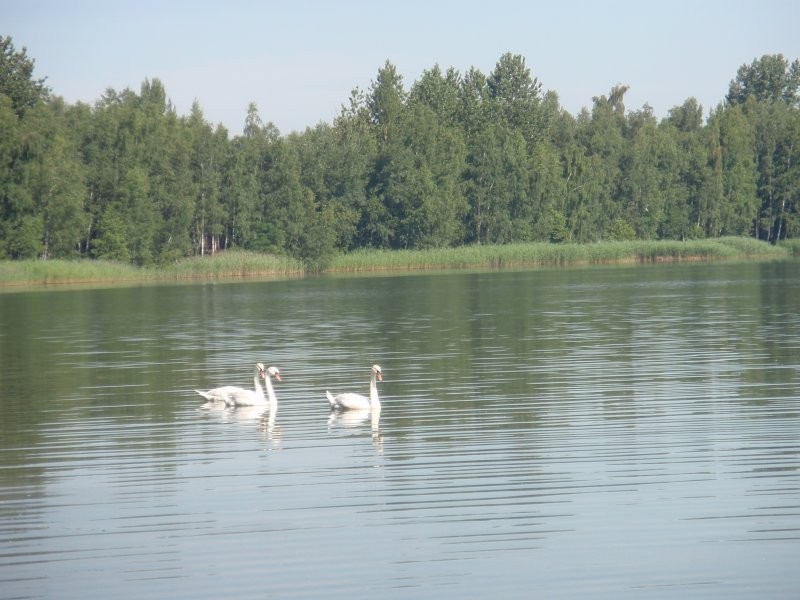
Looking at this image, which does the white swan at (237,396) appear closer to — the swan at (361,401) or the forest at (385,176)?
the swan at (361,401)

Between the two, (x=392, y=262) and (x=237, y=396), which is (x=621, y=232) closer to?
(x=392, y=262)

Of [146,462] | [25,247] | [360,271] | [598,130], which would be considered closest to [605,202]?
[598,130]

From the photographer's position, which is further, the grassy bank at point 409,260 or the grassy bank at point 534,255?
the grassy bank at point 534,255

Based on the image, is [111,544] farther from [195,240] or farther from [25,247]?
[195,240]

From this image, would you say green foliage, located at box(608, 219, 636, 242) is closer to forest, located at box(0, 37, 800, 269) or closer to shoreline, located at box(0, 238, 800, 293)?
forest, located at box(0, 37, 800, 269)

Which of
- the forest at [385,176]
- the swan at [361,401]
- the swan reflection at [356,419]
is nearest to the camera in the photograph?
the swan reflection at [356,419]

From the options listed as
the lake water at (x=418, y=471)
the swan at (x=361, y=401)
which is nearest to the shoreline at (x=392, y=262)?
the lake water at (x=418, y=471)

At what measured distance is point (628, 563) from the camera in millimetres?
10906

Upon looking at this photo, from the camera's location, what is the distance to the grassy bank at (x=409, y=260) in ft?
280

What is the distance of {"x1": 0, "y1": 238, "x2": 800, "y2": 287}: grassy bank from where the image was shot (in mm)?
85312

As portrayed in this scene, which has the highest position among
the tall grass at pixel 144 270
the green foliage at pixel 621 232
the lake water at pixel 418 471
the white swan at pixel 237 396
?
the green foliage at pixel 621 232

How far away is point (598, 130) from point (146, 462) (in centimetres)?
11942

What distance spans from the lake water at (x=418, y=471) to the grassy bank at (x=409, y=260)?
2044 inches

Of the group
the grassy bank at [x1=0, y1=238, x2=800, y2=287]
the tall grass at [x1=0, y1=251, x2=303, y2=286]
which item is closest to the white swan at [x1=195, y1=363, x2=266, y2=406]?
the tall grass at [x1=0, y1=251, x2=303, y2=286]
